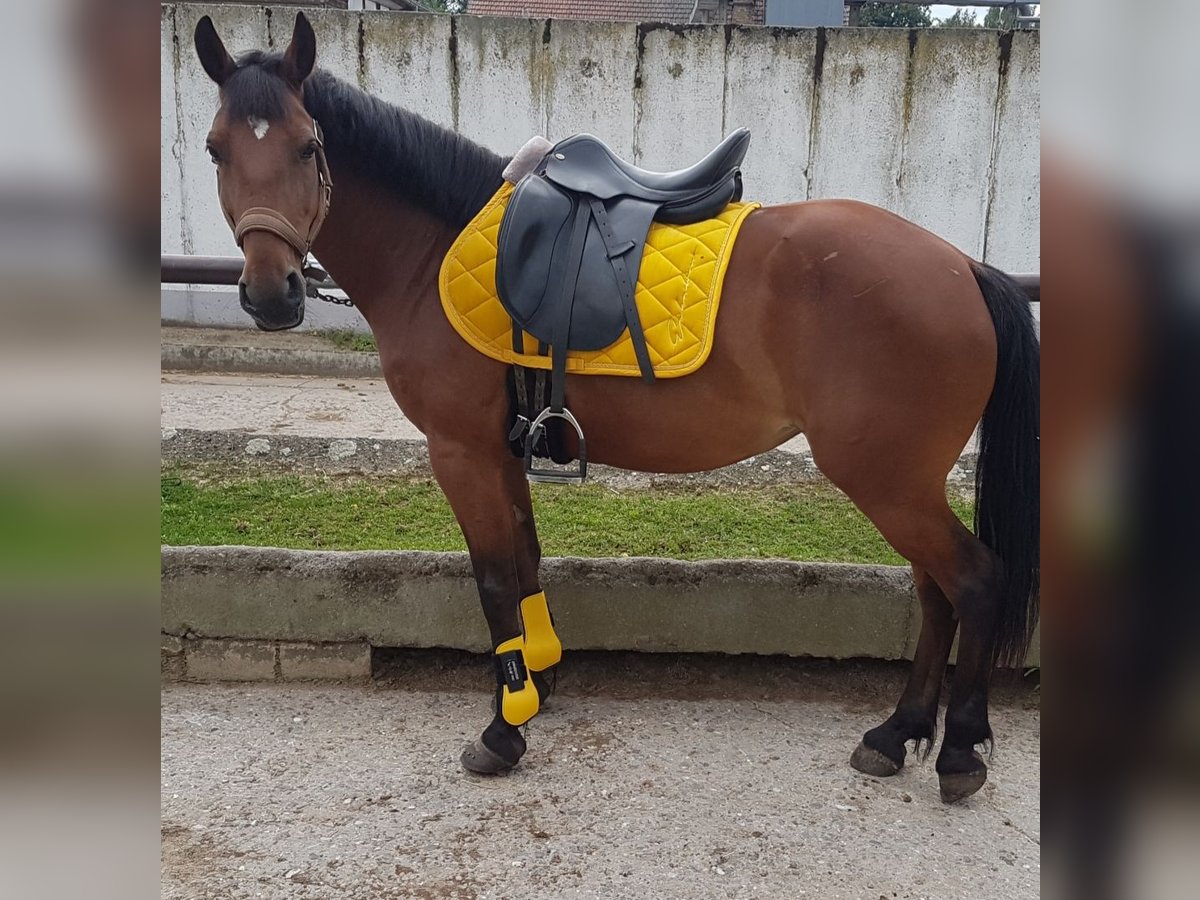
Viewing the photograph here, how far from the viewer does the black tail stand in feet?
7.11

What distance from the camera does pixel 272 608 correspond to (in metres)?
2.96

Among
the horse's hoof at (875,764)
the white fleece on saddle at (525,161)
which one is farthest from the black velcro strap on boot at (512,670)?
the white fleece on saddle at (525,161)

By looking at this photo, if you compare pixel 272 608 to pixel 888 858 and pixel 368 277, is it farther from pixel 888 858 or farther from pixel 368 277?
pixel 888 858

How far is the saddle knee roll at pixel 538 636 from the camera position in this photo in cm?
271

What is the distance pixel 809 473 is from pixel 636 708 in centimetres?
229

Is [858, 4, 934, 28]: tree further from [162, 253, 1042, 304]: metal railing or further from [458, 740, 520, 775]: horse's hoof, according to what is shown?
[458, 740, 520, 775]: horse's hoof

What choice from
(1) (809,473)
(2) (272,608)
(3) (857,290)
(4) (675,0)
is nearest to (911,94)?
(1) (809,473)

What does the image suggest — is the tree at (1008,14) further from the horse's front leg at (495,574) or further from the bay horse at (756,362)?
the horse's front leg at (495,574)

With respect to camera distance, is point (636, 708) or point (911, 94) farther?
point (911, 94)

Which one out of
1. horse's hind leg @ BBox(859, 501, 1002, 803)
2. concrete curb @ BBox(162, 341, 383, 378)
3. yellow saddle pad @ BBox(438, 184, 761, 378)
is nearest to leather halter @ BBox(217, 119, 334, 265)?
yellow saddle pad @ BBox(438, 184, 761, 378)

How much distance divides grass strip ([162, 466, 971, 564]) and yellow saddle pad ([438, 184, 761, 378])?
1241mm

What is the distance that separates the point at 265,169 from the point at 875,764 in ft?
7.46

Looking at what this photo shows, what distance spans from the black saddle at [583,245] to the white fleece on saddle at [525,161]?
4cm
